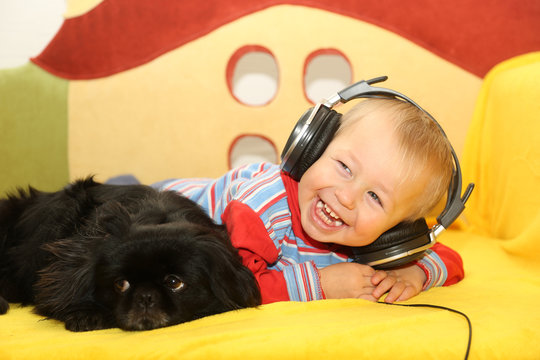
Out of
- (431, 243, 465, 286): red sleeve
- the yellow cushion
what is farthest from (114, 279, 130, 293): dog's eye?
the yellow cushion

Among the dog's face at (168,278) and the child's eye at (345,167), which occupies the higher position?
the child's eye at (345,167)

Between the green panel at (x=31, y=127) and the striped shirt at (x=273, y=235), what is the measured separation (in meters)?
0.88

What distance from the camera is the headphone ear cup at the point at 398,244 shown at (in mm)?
1472

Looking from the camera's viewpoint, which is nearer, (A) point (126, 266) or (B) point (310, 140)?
(A) point (126, 266)

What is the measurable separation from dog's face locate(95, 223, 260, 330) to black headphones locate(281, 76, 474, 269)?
420 millimetres

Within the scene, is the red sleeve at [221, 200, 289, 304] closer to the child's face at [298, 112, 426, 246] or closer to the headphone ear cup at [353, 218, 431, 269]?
the child's face at [298, 112, 426, 246]

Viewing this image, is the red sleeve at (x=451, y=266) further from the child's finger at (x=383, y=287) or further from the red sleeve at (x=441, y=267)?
the child's finger at (x=383, y=287)

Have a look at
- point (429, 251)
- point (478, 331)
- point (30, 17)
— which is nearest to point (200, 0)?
point (30, 17)

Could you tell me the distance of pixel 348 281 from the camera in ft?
4.87

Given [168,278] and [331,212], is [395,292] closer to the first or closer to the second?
[331,212]

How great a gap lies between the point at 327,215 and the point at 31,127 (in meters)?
1.66

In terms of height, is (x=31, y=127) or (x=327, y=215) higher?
(x=31, y=127)

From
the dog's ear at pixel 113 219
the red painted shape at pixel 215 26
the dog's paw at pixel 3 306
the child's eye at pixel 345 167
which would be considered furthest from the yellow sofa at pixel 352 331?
the red painted shape at pixel 215 26

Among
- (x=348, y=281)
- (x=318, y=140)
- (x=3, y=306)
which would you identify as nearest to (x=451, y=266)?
(x=348, y=281)
